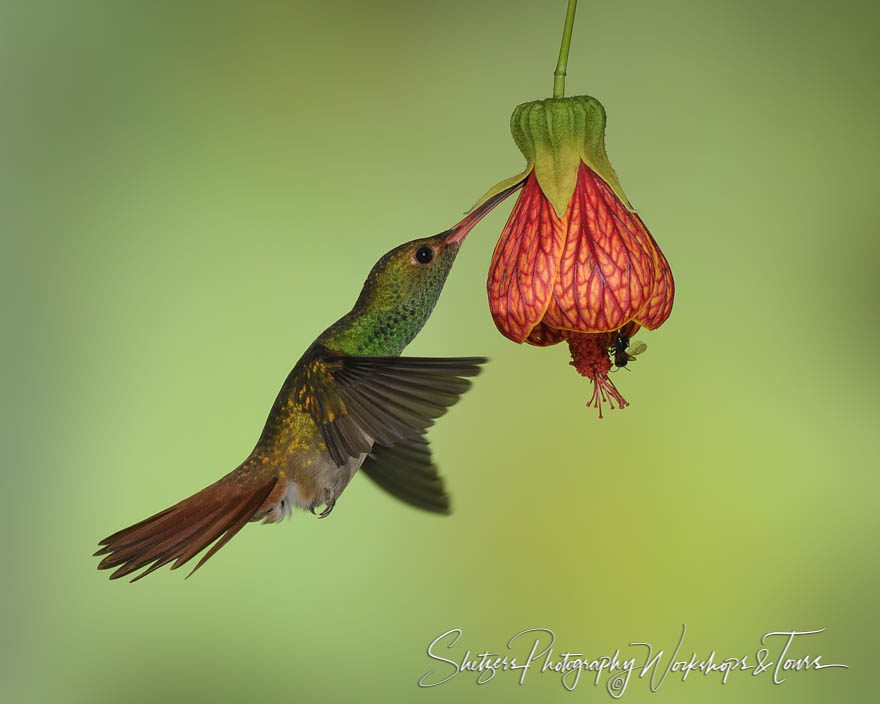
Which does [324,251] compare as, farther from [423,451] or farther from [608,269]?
[608,269]

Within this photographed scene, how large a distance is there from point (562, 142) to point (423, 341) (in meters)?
0.82

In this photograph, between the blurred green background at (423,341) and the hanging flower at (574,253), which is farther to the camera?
the blurred green background at (423,341)

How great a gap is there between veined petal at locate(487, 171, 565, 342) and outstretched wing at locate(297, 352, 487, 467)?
0.14ft

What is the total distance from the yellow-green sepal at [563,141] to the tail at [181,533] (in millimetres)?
322

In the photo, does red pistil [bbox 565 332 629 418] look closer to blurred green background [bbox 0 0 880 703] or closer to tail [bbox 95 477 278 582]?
tail [bbox 95 477 278 582]

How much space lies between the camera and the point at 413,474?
92 cm

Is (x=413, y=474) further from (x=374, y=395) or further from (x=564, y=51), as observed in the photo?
(x=564, y=51)

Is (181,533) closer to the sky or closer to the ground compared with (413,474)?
closer to the ground

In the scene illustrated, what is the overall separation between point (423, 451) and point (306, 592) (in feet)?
2.22

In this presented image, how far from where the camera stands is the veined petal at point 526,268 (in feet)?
2.06

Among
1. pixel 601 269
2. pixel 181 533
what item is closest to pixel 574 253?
pixel 601 269

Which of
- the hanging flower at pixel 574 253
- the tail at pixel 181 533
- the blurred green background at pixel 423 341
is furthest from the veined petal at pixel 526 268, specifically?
the blurred green background at pixel 423 341

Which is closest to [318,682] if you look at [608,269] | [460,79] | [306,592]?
[306,592]

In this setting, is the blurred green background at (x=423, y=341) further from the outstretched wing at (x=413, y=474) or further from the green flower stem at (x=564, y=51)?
the green flower stem at (x=564, y=51)
